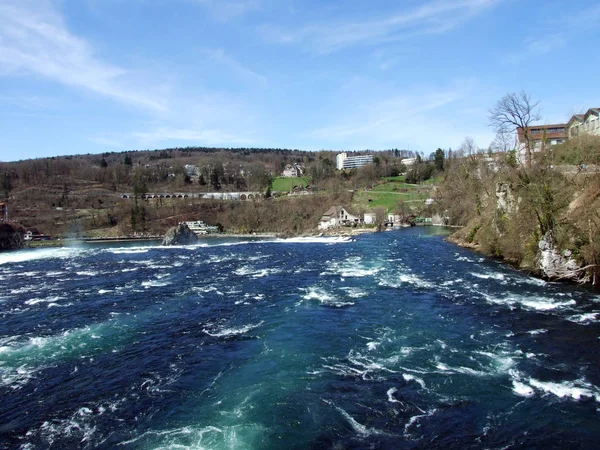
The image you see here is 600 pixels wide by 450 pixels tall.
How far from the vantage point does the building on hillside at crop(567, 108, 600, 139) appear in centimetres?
5662

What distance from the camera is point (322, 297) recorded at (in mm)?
26422

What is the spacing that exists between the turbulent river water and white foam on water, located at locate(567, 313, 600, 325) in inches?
5.2

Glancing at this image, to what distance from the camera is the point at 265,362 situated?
1633 centimetres

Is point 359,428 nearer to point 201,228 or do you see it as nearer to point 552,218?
point 552,218

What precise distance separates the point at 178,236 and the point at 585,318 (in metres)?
61.7


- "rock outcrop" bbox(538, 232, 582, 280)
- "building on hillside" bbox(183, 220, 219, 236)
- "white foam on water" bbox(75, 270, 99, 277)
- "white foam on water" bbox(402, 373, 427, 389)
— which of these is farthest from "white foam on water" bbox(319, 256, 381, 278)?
"building on hillside" bbox(183, 220, 219, 236)

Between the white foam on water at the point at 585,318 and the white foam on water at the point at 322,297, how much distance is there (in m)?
10.9

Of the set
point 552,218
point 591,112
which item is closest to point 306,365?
point 552,218

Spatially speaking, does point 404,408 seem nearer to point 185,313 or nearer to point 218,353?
point 218,353

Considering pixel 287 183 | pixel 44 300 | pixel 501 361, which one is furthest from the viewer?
pixel 287 183

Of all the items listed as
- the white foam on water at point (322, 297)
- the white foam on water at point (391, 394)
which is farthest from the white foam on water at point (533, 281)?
the white foam on water at point (391, 394)

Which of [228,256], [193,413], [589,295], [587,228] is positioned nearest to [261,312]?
[193,413]

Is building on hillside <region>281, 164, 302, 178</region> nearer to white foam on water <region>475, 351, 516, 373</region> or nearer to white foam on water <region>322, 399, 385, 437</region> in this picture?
white foam on water <region>475, 351, 516, 373</region>

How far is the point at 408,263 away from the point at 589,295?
16.4 meters
